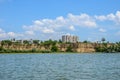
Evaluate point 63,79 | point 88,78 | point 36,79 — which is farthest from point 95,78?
point 36,79

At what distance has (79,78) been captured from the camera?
33406mm

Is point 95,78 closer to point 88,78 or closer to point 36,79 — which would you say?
point 88,78

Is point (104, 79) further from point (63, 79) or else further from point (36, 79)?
point (36, 79)

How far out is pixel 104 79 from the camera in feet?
107

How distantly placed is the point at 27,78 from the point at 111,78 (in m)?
8.14

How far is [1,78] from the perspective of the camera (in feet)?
109

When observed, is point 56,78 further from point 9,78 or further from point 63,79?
point 9,78

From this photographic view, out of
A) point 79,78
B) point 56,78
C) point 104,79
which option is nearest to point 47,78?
point 56,78

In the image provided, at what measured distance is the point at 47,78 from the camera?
1329 inches

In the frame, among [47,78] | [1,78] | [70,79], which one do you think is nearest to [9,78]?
[1,78]

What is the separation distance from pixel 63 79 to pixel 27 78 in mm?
3578

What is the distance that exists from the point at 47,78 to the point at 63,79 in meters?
1.80

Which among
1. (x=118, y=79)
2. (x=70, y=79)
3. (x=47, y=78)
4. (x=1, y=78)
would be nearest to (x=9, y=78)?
(x=1, y=78)

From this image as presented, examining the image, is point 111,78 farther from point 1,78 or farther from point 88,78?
point 1,78
